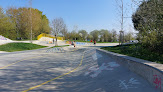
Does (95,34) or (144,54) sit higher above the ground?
(95,34)

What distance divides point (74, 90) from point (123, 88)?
1.91m

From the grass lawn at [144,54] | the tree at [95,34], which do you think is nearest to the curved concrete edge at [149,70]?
the grass lawn at [144,54]

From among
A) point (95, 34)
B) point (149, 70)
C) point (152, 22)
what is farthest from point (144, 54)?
point (95, 34)

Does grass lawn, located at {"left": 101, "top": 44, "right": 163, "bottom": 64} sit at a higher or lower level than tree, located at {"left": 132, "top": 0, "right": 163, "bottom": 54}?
lower

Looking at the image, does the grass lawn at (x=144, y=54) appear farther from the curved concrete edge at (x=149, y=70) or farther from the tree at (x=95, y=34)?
the tree at (x=95, y=34)

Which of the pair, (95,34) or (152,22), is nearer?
(152,22)

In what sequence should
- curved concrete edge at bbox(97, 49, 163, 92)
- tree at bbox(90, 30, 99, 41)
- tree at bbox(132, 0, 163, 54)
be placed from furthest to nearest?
tree at bbox(90, 30, 99, 41) → tree at bbox(132, 0, 163, 54) → curved concrete edge at bbox(97, 49, 163, 92)

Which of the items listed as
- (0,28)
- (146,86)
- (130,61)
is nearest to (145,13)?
(130,61)

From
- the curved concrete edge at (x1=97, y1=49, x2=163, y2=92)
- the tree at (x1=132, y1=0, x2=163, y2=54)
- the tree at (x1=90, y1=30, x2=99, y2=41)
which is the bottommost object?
the curved concrete edge at (x1=97, y1=49, x2=163, y2=92)

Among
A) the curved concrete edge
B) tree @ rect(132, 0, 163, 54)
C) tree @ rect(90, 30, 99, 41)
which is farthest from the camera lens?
tree @ rect(90, 30, 99, 41)

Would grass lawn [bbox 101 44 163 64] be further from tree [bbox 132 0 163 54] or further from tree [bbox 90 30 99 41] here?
tree [bbox 90 30 99 41]

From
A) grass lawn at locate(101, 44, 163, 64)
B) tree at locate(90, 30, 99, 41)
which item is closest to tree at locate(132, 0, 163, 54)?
grass lawn at locate(101, 44, 163, 64)

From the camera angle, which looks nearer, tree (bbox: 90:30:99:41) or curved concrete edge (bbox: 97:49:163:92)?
curved concrete edge (bbox: 97:49:163:92)

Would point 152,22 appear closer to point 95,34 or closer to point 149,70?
point 149,70
